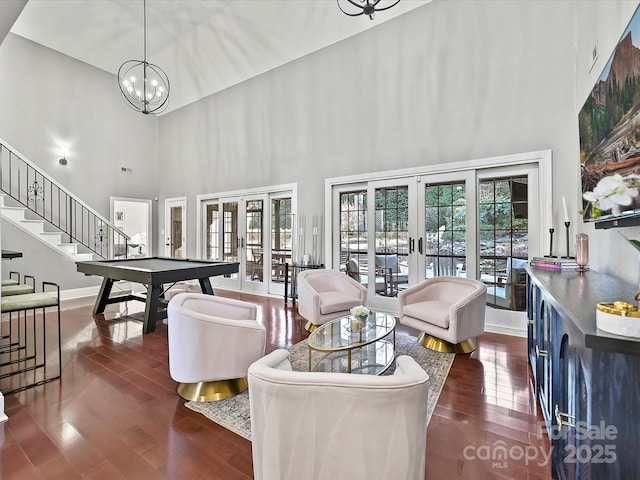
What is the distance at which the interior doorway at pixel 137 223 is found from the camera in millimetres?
8781

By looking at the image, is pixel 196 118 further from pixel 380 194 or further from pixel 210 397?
pixel 210 397

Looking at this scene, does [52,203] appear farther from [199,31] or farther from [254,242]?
[199,31]

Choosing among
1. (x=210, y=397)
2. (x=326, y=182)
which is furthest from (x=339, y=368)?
(x=326, y=182)

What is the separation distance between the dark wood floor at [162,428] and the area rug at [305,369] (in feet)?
0.20

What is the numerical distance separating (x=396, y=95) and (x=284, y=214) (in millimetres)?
3112

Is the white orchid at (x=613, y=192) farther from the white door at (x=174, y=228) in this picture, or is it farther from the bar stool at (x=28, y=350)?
the white door at (x=174, y=228)

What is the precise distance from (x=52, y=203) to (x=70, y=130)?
1752 mm

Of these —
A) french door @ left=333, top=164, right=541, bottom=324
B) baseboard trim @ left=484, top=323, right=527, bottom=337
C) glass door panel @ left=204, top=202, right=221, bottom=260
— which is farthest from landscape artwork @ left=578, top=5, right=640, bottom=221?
glass door panel @ left=204, top=202, right=221, bottom=260

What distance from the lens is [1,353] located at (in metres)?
3.35

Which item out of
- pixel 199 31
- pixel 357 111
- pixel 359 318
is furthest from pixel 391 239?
pixel 199 31

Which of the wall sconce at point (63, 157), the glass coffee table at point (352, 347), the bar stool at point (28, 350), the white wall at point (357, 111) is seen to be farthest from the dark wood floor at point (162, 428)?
the wall sconce at point (63, 157)

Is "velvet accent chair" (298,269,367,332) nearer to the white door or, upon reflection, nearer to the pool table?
the pool table

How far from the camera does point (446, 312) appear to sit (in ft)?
10.9

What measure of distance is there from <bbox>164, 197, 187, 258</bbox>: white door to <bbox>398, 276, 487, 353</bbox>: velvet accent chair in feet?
21.8
